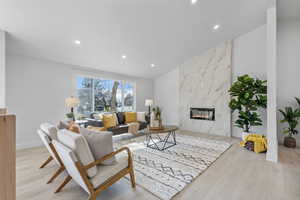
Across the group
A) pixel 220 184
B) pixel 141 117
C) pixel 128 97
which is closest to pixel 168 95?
pixel 128 97

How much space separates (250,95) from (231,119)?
1.38 metres

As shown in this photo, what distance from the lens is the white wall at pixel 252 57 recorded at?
176 inches

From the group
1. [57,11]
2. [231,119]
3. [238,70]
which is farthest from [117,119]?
[238,70]

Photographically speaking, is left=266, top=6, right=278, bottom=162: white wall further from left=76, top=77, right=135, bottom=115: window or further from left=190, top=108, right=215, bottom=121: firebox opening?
left=76, top=77, right=135, bottom=115: window

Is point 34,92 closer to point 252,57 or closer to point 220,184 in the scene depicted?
point 220,184

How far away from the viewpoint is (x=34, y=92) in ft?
12.8

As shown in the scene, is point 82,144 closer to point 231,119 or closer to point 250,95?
point 250,95

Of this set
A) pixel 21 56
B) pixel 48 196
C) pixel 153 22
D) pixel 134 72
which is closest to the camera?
pixel 48 196

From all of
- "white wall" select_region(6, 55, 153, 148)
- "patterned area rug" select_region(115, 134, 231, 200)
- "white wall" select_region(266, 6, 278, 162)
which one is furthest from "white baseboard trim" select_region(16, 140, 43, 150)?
"white wall" select_region(266, 6, 278, 162)

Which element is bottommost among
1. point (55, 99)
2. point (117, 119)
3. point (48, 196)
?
point (48, 196)

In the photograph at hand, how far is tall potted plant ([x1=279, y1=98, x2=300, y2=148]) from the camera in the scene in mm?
3742

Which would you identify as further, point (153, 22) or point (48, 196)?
point (153, 22)

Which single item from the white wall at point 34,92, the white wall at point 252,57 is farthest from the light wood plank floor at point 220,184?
the white wall at point 252,57

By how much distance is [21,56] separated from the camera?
12.3ft
